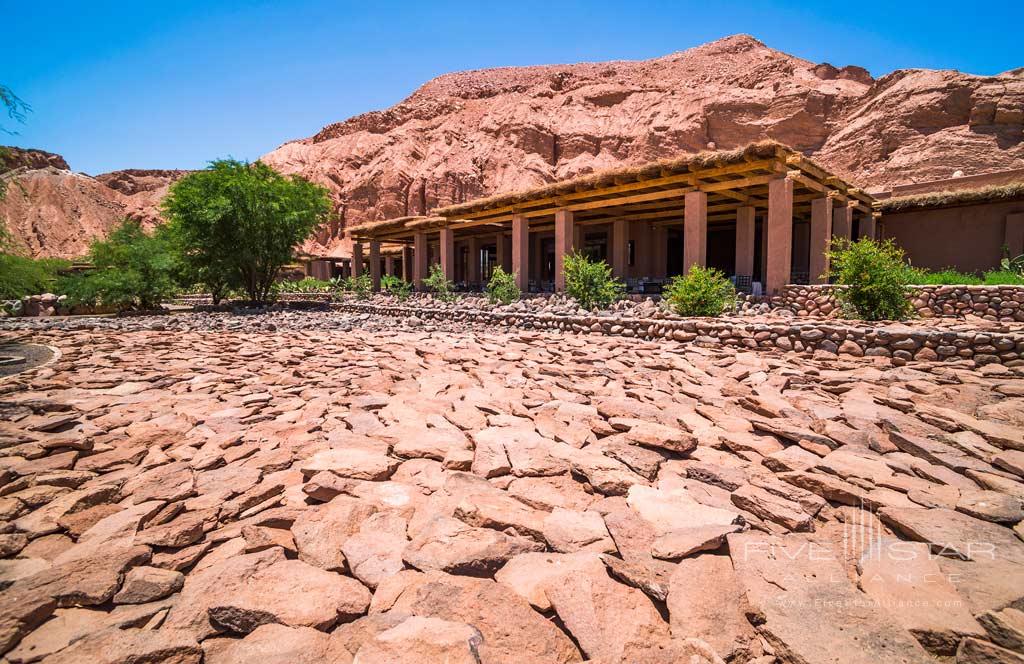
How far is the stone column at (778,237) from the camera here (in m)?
10.3

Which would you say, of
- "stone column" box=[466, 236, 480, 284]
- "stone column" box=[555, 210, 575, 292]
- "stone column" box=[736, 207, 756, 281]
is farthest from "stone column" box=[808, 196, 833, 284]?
"stone column" box=[466, 236, 480, 284]

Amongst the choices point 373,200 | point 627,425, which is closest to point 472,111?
point 373,200

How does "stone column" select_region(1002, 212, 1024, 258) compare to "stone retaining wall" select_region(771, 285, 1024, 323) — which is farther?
"stone column" select_region(1002, 212, 1024, 258)

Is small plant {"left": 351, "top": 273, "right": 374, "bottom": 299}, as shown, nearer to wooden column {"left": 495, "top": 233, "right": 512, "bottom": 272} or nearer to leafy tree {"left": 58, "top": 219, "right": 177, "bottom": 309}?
wooden column {"left": 495, "top": 233, "right": 512, "bottom": 272}

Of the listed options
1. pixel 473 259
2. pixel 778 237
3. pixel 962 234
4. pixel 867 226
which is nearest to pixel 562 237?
pixel 778 237

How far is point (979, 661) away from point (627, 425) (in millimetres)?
2143

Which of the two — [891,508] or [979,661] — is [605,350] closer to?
[891,508]

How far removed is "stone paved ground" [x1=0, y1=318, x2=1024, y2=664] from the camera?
5.15 feet

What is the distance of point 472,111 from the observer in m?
43.4

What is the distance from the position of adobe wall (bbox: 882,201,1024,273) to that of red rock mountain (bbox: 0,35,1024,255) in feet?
44.6

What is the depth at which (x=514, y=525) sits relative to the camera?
2.21 metres

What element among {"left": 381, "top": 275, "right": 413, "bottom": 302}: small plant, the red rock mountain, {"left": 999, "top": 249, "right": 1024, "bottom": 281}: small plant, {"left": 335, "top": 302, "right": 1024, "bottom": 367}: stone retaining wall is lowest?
{"left": 335, "top": 302, "right": 1024, "bottom": 367}: stone retaining wall

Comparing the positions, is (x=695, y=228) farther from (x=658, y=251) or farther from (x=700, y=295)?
(x=658, y=251)

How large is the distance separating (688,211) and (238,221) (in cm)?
1436
